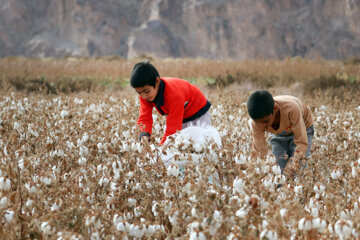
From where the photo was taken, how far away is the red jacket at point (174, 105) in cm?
359

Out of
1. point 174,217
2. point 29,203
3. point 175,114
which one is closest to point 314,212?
point 174,217

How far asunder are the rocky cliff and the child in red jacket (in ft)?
120

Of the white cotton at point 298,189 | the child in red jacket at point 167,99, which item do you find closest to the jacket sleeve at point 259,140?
the child in red jacket at point 167,99

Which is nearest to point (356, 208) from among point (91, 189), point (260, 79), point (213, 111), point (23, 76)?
point (91, 189)

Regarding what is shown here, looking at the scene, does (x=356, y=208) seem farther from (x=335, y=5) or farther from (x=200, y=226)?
(x=335, y=5)

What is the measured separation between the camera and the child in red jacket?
3436mm

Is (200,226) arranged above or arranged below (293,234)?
above

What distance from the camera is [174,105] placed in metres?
3.60

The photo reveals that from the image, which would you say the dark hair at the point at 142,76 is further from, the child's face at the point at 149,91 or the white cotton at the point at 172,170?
the white cotton at the point at 172,170

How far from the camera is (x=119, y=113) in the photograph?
19.3 ft

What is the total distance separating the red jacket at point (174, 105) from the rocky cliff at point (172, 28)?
120 feet

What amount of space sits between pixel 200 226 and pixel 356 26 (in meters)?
39.0

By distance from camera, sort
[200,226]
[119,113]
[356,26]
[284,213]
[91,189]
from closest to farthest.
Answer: [200,226] → [284,213] → [91,189] → [119,113] → [356,26]

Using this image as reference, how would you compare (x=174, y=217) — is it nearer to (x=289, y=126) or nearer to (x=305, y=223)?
(x=305, y=223)
